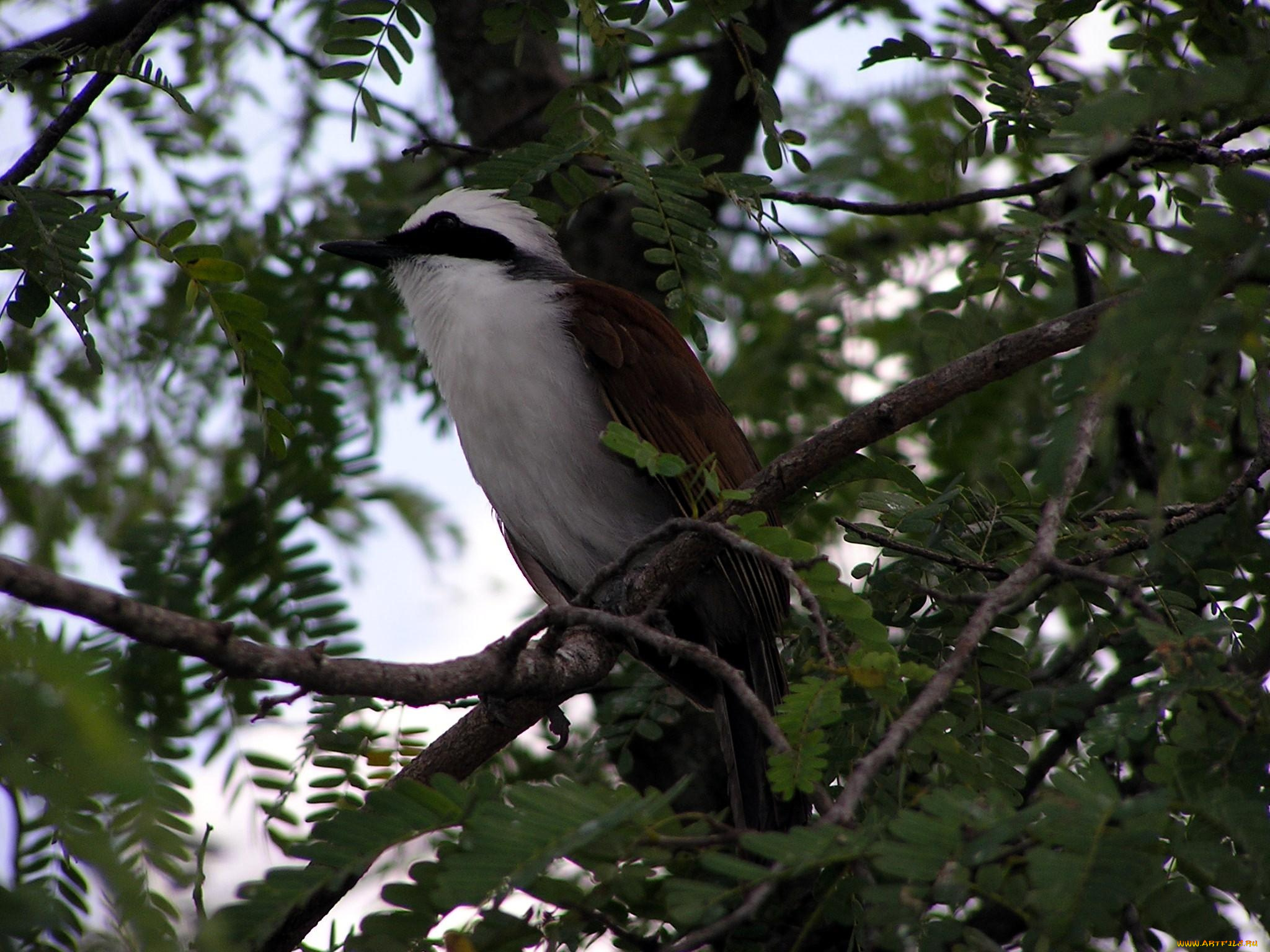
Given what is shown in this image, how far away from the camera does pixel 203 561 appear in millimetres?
3705

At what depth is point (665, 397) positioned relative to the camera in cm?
369

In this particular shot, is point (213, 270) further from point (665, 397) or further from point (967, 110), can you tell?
point (967, 110)

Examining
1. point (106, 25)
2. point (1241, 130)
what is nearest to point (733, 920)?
point (1241, 130)

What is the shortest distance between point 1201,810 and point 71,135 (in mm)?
4017

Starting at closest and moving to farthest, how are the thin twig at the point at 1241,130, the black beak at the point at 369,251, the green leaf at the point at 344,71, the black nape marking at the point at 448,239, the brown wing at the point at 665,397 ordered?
the thin twig at the point at 1241,130
the green leaf at the point at 344,71
the brown wing at the point at 665,397
the black beak at the point at 369,251
the black nape marking at the point at 448,239

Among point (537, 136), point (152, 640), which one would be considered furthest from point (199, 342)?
point (152, 640)

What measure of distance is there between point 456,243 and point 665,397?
3.65ft

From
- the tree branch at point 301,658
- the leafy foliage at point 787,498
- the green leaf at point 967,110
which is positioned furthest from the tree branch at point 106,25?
the tree branch at point 301,658

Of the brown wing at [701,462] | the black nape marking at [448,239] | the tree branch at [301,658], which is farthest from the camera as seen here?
the black nape marking at [448,239]

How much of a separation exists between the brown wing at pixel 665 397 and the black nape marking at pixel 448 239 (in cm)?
51

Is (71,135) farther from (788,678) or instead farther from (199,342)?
(788,678)

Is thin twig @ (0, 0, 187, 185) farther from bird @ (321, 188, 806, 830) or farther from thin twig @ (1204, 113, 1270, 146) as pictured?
thin twig @ (1204, 113, 1270, 146)

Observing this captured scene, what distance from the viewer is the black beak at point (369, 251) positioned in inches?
161

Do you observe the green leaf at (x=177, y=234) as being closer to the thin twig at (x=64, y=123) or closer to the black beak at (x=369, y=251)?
the thin twig at (x=64, y=123)
